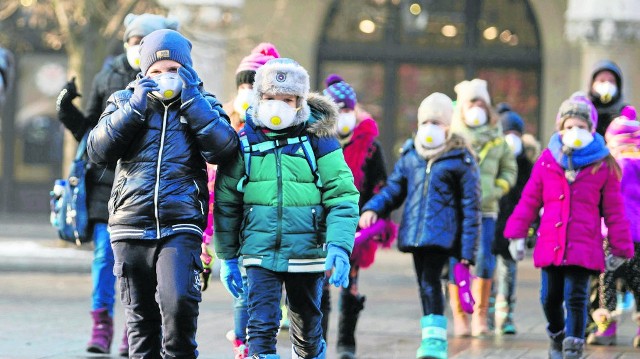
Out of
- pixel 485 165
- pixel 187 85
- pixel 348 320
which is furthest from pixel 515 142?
pixel 187 85

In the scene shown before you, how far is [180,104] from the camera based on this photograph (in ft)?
22.9

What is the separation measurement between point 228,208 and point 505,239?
5238 mm

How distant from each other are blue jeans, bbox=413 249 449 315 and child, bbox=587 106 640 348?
1746mm

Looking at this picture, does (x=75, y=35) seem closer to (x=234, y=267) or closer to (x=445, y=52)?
(x=445, y=52)

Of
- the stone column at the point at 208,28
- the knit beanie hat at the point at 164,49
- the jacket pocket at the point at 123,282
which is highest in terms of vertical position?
the stone column at the point at 208,28

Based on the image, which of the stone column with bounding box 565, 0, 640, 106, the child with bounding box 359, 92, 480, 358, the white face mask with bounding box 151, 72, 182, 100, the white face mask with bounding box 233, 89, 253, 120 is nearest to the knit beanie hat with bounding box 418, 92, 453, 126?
the child with bounding box 359, 92, 480, 358

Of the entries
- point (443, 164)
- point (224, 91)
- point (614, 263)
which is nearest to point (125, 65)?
point (443, 164)

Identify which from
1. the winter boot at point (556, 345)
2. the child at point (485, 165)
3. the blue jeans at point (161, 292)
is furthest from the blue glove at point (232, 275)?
the child at point (485, 165)

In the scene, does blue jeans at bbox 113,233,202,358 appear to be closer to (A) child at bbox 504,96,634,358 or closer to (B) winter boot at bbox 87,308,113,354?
(B) winter boot at bbox 87,308,113,354

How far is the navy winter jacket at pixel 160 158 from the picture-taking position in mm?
6852

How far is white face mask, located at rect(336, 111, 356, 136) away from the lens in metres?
9.63

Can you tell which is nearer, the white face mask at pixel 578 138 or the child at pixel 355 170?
the white face mask at pixel 578 138

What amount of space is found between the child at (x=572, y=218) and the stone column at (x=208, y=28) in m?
10.6

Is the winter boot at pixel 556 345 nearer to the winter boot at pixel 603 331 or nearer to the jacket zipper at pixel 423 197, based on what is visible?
the jacket zipper at pixel 423 197
